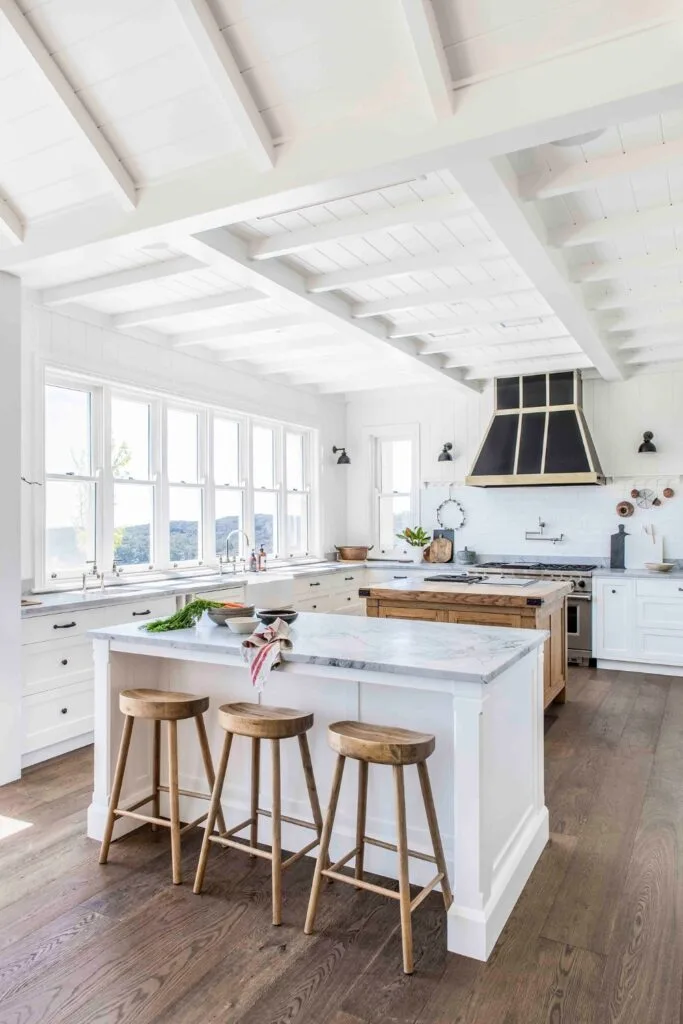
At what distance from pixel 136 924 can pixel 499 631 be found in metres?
1.74

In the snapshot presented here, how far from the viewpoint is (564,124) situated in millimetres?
2182

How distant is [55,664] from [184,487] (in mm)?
2177

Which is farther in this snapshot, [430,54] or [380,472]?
[380,472]

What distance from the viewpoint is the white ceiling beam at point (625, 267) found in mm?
3701

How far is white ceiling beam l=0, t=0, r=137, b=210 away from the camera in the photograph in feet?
7.83

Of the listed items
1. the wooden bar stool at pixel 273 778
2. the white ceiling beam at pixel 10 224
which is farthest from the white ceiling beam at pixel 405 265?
the wooden bar stool at pixel 273 778

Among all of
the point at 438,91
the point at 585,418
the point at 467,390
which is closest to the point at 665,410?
the point at 585,418

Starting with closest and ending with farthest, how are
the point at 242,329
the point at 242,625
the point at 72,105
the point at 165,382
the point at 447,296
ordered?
1. the point at 72,105
2. the point at 242,625
3. the point at 447,296
4. the point at 242,329
5. the point at 165,382

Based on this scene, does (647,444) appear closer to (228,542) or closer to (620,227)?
(620,227)

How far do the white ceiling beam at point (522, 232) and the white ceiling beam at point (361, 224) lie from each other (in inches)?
8.3

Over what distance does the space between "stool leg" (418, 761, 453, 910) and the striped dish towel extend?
647 mm

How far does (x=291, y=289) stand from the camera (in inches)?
155

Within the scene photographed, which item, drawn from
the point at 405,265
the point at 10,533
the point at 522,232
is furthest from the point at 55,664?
the point at 522,232

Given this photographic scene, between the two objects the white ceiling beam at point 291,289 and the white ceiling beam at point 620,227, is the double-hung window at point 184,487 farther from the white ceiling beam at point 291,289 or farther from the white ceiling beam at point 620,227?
the white ceiling beam at point 620,227
